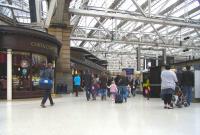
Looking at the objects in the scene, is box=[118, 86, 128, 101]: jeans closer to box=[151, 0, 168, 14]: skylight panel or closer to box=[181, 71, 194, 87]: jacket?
box=[181, 71, 194, 87]: jacket

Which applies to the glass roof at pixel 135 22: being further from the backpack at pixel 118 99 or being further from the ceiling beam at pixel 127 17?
the backpack at pixel 118 99

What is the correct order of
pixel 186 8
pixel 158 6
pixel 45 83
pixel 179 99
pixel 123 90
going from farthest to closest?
pixel 158 6 → pixel 186 8 → pixel 123 90 → pixel 179 99 → pixel 45 83

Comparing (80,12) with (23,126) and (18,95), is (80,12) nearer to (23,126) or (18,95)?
(18,95)

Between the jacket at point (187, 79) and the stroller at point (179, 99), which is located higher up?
the jacket at point (187, 79)

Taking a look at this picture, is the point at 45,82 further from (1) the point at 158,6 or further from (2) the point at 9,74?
(1) the point at 158,6

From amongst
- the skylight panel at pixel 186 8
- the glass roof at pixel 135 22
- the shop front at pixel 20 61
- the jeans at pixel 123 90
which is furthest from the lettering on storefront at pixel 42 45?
the skylight panel at pixel 186 8

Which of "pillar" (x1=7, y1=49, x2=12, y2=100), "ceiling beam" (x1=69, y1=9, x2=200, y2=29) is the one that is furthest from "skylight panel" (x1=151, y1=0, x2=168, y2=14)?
"pillar" (x1=7, y1=49, x2=12, y2=100)

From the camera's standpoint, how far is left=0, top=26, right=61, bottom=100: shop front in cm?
1575

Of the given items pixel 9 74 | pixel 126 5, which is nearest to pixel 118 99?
pixel 9 74

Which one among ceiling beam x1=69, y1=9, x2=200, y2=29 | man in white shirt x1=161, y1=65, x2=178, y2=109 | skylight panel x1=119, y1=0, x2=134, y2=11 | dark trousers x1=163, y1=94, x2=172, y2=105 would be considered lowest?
dark trousers x1=163, y1=94, x2=172, y2=105

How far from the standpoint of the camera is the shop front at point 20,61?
1575 centimetres

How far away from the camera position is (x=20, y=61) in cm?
1639

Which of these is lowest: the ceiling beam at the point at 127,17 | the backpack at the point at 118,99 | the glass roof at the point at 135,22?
the backpack at the point at 118,99

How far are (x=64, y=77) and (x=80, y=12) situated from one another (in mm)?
4593
